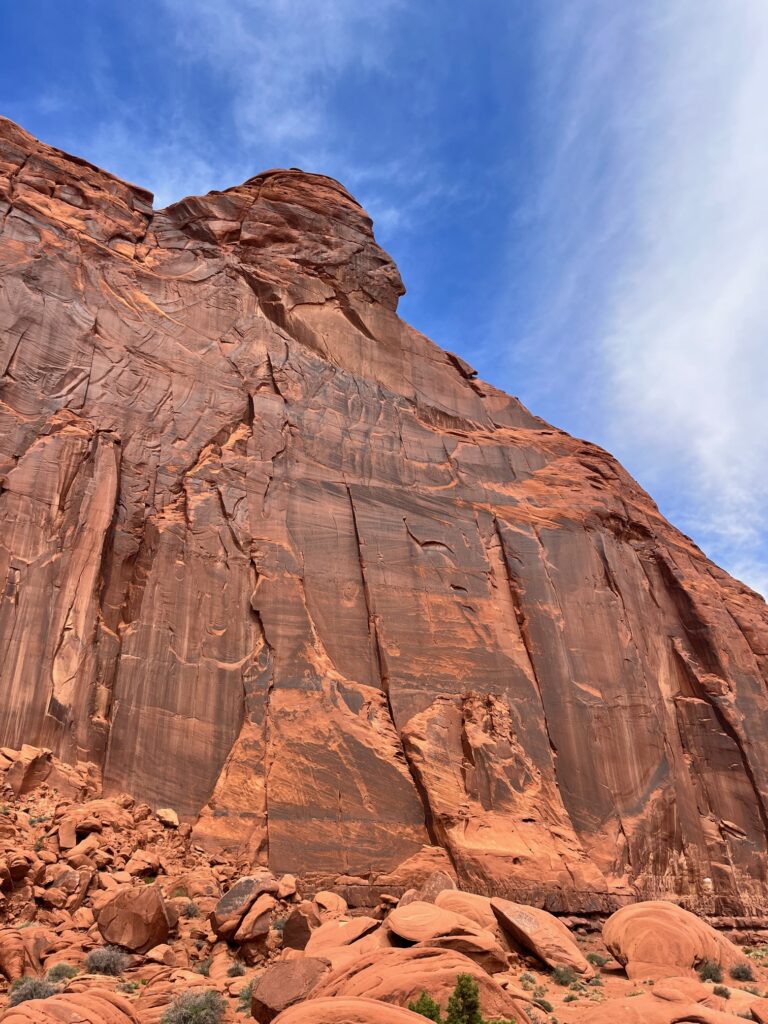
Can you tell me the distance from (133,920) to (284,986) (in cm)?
404

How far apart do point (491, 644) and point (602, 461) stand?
13047 mm

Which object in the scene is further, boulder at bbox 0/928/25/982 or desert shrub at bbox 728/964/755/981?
desert shrub at bbox 728/964/755/981

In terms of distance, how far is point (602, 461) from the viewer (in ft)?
115

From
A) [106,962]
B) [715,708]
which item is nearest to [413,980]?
[106,962]

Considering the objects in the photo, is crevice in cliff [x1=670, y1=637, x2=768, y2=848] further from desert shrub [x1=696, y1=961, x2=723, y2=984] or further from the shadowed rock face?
desert shrub [x1=696, y1=961, x2=723, y2=984]

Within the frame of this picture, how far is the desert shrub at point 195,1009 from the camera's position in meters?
10.6

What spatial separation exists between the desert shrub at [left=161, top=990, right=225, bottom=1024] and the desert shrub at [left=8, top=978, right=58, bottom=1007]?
5.63ft

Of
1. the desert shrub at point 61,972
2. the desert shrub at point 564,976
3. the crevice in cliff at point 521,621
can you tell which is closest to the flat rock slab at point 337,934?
the desert shrub at point 564,976

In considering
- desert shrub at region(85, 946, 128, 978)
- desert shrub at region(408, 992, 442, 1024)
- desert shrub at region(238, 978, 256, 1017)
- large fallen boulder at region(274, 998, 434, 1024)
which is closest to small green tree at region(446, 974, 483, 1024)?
desert shrub at region(408, 992, 442, 1024)

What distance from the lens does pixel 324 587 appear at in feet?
79.0

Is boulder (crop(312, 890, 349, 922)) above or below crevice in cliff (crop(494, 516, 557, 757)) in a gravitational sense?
below

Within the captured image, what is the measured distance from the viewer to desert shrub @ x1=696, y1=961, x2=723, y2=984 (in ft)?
49.0

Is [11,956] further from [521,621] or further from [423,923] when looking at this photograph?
[521,621]

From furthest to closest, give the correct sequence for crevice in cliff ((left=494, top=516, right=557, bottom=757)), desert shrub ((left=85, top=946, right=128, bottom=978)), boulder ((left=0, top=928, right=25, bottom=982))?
crevice in cliff ((left=494, top=516, right=557, bottom=757))
desert shrub ((left=85, top=946, right=128, bottom=978))
boulder ((left=0, top=928, right=25, bottom=982))
